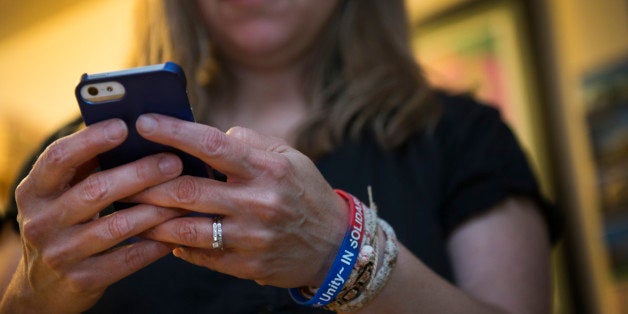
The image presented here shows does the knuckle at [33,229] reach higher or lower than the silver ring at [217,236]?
higher

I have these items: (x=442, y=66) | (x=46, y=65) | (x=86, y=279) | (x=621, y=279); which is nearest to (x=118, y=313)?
(x=86, y=279)

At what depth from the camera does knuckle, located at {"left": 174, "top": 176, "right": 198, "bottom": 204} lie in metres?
0.66

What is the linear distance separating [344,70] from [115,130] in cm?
60

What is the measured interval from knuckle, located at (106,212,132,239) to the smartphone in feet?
0.24

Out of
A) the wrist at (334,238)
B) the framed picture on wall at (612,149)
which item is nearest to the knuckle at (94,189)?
the wrist at (334,238)

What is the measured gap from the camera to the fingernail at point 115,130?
66cm

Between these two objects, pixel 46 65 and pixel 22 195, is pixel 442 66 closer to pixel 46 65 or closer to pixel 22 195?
pixel 22 195

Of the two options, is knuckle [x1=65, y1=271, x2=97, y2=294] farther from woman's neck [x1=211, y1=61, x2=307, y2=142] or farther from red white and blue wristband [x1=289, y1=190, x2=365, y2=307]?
woman's neck [x1=211, y1=61, x2=307, y2=142]

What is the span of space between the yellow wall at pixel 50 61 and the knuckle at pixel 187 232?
303 centimetres

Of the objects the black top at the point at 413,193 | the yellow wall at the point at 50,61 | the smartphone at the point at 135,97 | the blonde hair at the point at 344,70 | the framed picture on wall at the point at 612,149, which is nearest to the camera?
the smartphone at the point at 135,97

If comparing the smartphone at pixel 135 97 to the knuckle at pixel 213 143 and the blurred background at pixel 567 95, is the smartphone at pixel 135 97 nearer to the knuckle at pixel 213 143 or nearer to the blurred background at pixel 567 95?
the knuckle at pixel 213 143

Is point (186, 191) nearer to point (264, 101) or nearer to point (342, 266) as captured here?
point (342, 266)

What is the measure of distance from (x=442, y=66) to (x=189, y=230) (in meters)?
2.13

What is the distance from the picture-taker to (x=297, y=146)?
1.07 m
